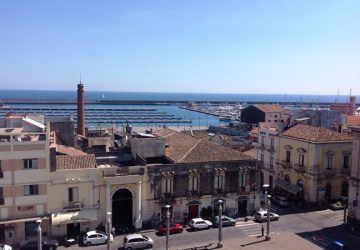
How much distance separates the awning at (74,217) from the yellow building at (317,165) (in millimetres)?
26967

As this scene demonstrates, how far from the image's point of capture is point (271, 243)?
36.8 meters

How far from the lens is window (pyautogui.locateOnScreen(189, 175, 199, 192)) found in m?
42.5

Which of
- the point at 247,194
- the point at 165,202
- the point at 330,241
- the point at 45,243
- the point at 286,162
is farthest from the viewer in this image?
the point at 286,162

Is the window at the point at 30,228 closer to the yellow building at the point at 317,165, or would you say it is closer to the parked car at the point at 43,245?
the parked car at the point at 43,245

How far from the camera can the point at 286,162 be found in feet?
177

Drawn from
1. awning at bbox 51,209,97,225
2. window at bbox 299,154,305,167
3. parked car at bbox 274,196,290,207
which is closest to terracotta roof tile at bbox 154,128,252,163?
parked car at bbox 274,196,290,207

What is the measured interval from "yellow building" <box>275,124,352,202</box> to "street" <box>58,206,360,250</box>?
15.0 ft

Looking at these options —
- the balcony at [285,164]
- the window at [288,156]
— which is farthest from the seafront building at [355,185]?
the window at [288,156]

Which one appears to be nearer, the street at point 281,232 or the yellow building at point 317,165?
the street at point 281,232

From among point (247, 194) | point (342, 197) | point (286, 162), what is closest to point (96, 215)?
point (247, 194)

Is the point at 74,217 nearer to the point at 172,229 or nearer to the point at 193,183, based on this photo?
the point at 172,229

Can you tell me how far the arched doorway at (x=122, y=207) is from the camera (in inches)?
1586

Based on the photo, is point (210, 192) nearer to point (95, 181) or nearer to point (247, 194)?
point (247, 194)

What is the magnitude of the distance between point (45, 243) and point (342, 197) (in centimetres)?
3689
